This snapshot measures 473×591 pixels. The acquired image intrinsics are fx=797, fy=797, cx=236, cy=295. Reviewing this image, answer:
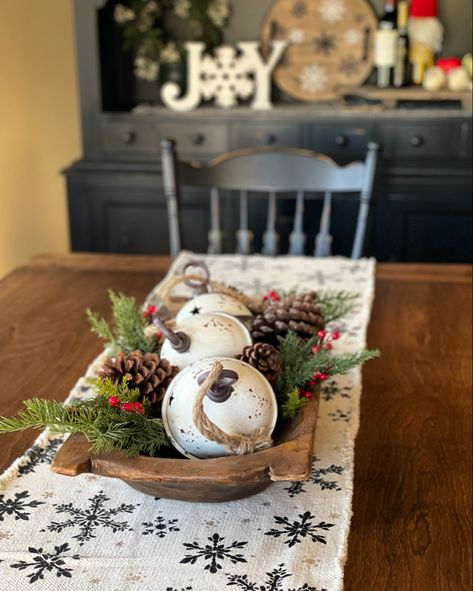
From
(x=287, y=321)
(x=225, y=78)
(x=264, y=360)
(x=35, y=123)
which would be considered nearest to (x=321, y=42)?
(x=225, y=78)

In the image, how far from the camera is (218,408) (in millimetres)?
759

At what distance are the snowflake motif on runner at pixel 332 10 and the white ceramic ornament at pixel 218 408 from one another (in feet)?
8.09

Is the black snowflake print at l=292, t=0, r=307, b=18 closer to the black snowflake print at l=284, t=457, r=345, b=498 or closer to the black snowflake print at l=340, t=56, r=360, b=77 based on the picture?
the black snowflake print at l=340, t=56, r=360, b=77

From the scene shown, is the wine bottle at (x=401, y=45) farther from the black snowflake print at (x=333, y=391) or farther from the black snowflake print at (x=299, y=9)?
the black snowflake print at (x=333, y=391)

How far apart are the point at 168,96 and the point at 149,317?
1938mm

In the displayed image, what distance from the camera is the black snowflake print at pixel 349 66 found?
2.99 metres

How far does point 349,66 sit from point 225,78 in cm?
48

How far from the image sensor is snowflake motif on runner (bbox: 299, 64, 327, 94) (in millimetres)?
3016

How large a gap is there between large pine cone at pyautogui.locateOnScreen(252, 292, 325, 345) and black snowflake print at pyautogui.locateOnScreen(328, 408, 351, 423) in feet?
0.38

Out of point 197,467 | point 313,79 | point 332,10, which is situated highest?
point 332,10

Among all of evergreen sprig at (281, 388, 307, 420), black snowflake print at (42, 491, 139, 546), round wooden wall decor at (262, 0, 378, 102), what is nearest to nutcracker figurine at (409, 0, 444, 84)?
round wooden wall decor at (262, 0, 378, 102)

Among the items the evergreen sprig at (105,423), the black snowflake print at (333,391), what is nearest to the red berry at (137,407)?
the evergreen sprig at (105,423)

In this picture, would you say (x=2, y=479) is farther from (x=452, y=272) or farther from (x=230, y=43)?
(x=230, y=43)

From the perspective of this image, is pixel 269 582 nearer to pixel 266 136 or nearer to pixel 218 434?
pixel 218 434
